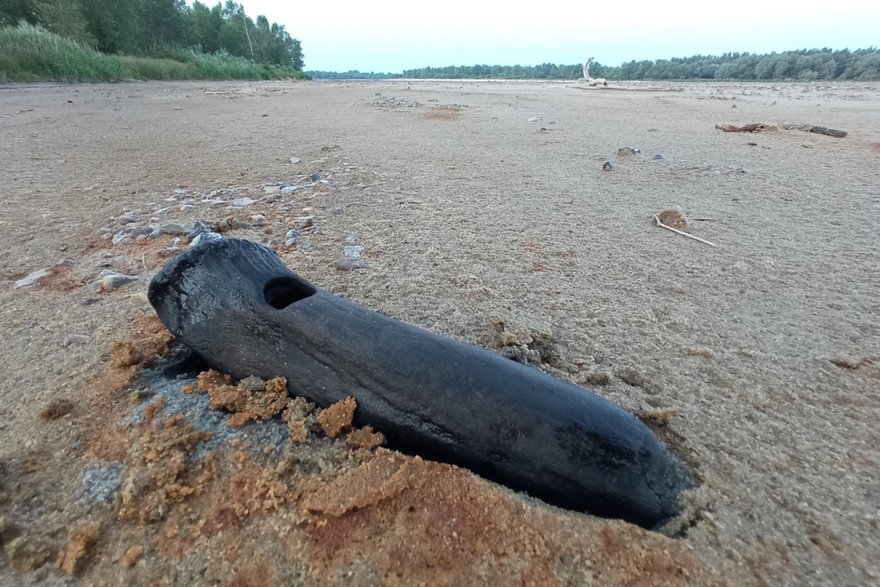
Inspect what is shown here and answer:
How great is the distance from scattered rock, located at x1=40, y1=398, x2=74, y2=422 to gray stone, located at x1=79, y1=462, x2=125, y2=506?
322mm

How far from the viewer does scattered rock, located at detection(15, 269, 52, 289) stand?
2439 millimetres

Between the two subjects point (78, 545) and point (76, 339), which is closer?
point (78, 545)

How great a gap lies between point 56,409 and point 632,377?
6.47 ft

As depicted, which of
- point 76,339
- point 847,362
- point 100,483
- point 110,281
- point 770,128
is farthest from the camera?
point 770,128

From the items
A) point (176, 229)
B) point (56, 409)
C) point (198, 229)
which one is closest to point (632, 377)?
point (56, 409)

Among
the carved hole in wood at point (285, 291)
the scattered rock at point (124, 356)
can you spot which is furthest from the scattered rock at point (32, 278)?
the carved hole in wood at point (285, 291)

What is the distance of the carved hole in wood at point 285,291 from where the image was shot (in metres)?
1.69

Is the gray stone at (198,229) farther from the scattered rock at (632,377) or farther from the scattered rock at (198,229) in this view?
the scattered rock at (632,377)

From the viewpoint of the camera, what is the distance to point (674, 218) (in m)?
3.35

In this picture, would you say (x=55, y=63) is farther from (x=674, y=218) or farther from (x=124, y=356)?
(x=674, y=218)

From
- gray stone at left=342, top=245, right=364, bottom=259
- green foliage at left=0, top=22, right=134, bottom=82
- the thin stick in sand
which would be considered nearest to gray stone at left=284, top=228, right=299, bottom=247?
gray stone at left=342, top=245, right=364, bottom=259

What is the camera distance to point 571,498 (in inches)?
47.3

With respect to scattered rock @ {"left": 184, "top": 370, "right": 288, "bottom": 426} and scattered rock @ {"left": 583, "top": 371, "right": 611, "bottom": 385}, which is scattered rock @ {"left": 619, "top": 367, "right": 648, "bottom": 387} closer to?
scattered rock @ {"left": 583, "top": 371, "right": 611, "bottom": 385}

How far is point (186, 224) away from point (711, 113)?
10.9 meters
